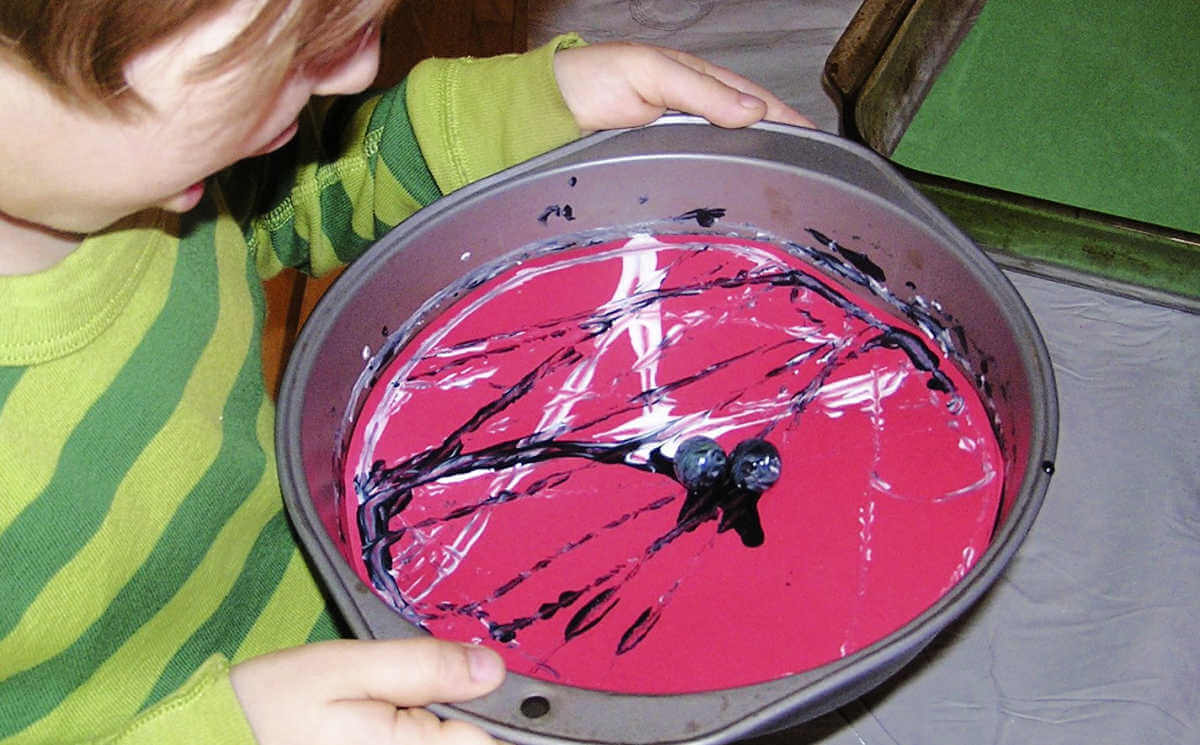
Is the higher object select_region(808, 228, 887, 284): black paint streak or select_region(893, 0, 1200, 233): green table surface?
select_region(808, 228, 887, 284): black paint streak

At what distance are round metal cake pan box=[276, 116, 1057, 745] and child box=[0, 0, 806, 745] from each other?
20mm

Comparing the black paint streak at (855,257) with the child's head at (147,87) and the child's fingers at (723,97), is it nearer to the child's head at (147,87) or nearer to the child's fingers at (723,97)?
the child's fingers at (723,97)

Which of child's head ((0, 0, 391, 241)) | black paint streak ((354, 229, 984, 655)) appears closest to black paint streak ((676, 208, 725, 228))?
black paint streak ((354, 229, 984, 655))

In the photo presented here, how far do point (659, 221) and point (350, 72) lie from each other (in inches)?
7.0

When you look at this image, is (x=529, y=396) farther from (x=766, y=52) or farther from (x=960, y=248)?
(x=766, y=52)

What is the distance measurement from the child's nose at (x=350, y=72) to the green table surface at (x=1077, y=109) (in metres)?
0.44

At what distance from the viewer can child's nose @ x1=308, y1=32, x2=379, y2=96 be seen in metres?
0.37

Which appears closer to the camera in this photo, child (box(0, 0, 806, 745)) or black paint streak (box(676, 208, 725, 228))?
child (box(0, 0, 806, 745))

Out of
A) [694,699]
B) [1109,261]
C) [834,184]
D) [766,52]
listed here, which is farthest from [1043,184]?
[694,699]

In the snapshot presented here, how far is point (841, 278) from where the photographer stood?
508 mm

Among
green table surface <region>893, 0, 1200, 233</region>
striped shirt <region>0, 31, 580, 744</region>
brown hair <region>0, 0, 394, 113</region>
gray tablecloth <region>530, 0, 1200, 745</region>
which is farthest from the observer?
green table surface <region>893, 0, 1200, 233</region>

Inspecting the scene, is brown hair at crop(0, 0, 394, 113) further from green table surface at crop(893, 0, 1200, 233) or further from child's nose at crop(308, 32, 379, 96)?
green table surface at crop(893, 0, 1200, 233)

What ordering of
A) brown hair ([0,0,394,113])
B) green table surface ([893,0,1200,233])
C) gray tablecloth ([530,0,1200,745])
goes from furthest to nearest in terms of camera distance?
green table surface ([893,0,1200,233])
gray tablecloth ([530,0,1200,745])
brown hair ([0,0,394,113])

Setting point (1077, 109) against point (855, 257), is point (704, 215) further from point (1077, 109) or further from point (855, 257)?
point (1077, 109)
